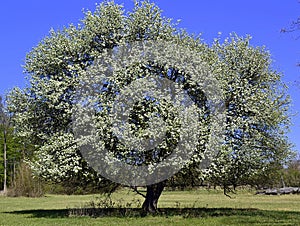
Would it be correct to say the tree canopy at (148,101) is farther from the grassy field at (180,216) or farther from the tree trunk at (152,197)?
the grassy field at (180,216)

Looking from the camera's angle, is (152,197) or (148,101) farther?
(152,197)

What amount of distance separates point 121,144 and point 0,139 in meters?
62.2

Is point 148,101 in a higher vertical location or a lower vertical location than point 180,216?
higher

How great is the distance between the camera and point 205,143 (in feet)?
67.9

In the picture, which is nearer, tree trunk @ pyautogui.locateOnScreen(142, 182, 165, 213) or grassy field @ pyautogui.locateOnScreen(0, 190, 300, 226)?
grassy field @ pyautogui.locateOnScreen(0, 190, 300, 226)

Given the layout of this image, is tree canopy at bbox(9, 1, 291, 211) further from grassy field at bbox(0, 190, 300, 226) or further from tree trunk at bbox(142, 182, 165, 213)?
grassy field at bbox(0, 190, 300, 226)

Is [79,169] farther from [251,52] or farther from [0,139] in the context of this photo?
[0,139]

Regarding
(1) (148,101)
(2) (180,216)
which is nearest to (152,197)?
(2) (180,216)

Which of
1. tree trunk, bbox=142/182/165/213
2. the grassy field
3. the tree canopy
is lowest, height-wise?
the grassy field

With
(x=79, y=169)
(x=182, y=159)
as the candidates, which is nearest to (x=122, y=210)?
(x=79, y=169)

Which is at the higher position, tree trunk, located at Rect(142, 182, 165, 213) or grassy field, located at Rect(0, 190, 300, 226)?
tree trunk, located at Rect(142, 182, 165, 213)

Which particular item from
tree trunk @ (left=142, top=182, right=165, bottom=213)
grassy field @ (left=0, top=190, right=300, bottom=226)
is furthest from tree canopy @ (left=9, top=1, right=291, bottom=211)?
grassy field @ (left=0, top=190, right=300, bottom=226)

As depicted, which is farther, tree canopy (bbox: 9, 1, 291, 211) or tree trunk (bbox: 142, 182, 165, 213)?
tree trunk (bbox: 142, 182, 165, 213)

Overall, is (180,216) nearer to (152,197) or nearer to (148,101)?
(152,197)
